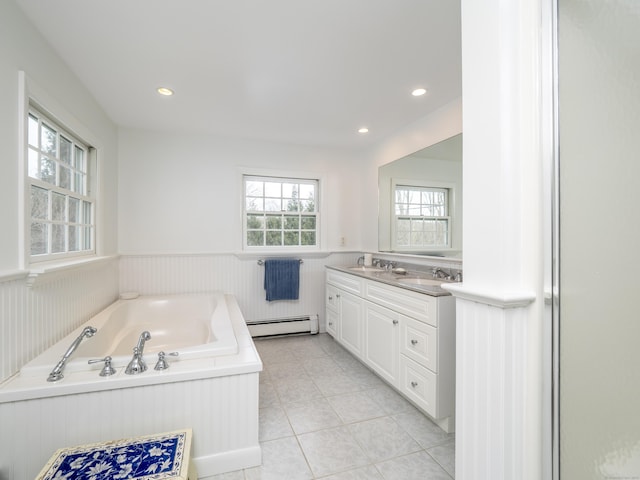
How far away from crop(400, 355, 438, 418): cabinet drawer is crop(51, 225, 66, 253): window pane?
247cm

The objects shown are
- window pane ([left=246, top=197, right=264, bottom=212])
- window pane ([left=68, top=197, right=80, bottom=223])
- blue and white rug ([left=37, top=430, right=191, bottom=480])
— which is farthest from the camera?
window pane ([left=246, top=197, right=264, bottom=212])

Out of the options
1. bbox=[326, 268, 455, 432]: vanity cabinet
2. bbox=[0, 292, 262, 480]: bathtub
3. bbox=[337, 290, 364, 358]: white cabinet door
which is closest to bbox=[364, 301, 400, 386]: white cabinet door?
bbox=[326, 268, 455, 432]: vanity cabinet

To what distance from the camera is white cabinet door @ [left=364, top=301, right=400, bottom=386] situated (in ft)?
7.50

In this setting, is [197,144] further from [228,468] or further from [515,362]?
[515,362]

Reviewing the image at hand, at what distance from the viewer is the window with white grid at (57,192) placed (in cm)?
177

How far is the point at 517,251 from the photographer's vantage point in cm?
83

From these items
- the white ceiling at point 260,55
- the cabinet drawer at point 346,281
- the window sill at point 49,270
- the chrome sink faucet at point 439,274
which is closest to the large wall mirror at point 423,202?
the chrome sink faucet at point 439,274

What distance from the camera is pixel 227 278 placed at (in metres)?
3.54

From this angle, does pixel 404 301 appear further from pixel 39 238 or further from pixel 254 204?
pixel 39 238

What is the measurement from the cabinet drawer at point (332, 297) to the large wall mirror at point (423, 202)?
28.6 inches

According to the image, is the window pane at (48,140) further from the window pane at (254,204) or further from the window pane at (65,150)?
the window pane at (254,204)

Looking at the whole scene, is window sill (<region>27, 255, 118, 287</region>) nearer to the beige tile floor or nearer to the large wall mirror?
the beige tile floor

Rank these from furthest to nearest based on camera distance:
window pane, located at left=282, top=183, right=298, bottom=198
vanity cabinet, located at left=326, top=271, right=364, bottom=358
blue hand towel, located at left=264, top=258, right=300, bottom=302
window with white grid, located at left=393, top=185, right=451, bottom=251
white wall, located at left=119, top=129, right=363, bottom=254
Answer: window pane, located at left=282, top=183, right=298, bottom=198 < blue hand towel, located at left=264, top=258, right=300, bottom=302 < white wall, located at left=119, top=129, right=363, bottom=254 < vanity cabinet, located at left=326, top=271, right=364, bottom=358 < window with white grid, located at left=393, top=185, right=451, bottom=251

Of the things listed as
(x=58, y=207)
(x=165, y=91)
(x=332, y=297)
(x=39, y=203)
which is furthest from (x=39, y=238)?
(x=332, y=297)
